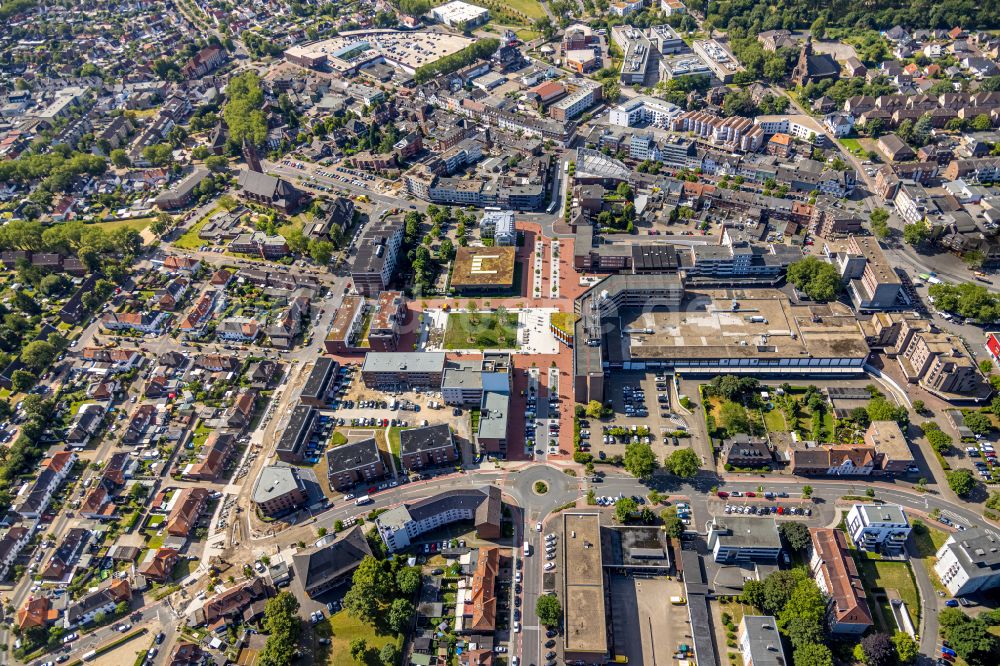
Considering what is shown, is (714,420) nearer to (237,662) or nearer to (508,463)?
(508,463)

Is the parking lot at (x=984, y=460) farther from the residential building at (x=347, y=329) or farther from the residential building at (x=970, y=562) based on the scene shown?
the residential building at (x=347, y=329)

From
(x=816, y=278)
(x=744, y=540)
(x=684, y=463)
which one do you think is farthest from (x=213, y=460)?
(x=816, y=278)

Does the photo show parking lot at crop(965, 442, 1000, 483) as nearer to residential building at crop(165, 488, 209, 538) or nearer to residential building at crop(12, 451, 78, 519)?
residential building at crop(165, 488, 209, 538)

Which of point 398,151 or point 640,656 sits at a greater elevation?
point 398,151

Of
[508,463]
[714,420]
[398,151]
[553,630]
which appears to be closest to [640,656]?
[553,630]

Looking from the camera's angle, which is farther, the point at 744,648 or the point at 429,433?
the point at 429,433
